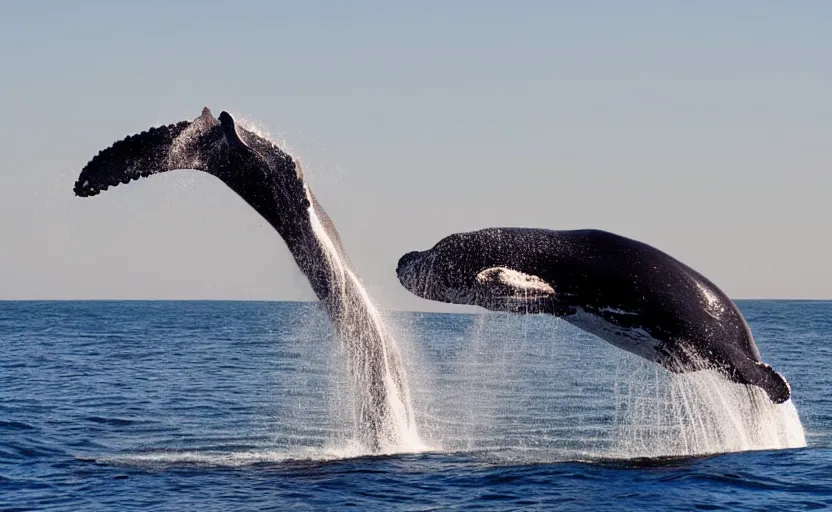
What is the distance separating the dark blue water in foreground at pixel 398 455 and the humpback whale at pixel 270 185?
49 cm

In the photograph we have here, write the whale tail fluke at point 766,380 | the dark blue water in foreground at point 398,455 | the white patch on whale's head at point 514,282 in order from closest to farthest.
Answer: the dark blue water in foreground at point 398,455
the whale tail fluke at point 766,380
the white patch on whale's head at point 514,282

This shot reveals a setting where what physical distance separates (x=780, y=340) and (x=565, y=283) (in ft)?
173

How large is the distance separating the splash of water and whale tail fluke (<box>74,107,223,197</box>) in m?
1.73

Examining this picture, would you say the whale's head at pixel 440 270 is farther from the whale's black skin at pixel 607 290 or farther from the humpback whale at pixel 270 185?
the humpback whale at pixel 270 185

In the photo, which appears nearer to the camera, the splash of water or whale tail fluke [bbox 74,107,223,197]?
whale tail fluke [bbox 74,107,223,197]

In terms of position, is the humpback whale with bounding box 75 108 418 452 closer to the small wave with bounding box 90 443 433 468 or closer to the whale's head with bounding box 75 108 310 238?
the whale's head with bounding box 75 108 310 238

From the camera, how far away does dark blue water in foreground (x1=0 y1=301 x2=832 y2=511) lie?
14.1 meters

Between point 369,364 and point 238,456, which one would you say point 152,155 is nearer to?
point 369,364

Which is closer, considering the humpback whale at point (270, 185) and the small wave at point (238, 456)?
the humpback whale at point (270, 185)

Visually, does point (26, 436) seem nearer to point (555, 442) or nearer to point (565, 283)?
point (555, 442)

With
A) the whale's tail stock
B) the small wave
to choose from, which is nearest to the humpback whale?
the small wave

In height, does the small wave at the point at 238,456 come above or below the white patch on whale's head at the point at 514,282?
below

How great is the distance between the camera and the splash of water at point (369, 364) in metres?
16.5

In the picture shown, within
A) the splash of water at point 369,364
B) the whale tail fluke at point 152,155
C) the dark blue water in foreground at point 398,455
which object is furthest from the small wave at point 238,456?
the whale tail fluke at point 152,155
